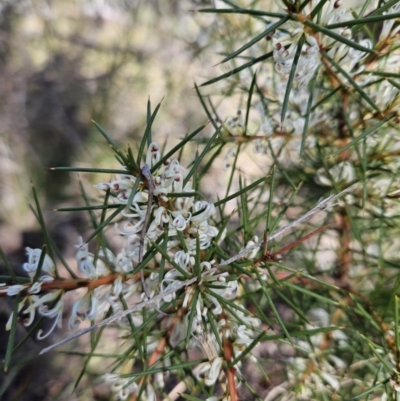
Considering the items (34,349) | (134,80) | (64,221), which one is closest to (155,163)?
(34,349)

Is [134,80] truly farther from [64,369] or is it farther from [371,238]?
[371,238]

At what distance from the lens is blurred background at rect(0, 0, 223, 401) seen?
1.64 m

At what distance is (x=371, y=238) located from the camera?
2.28ft

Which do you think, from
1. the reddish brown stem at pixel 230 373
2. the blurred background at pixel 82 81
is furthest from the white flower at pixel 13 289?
the blurred background at pixel 82 81

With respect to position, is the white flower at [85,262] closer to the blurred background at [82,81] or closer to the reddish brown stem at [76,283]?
the reddish brown stem at [76,283]

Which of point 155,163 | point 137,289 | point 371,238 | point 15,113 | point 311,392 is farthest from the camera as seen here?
point 15,113

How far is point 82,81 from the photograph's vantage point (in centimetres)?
183

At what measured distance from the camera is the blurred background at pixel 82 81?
1.64 m

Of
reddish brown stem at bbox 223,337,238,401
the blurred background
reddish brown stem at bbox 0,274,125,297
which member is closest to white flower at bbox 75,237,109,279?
reddish brown stem at bbox 0,274,125,297

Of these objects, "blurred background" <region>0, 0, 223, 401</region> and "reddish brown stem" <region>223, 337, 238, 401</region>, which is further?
"blurred background" <region>0, 0, 223, 401</region>

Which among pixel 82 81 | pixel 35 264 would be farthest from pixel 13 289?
pixel 82 81

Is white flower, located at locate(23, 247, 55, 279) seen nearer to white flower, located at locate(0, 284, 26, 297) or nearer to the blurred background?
white flower, located at locate(0, 284, 26, 297)

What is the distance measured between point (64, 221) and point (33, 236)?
12 centimetres

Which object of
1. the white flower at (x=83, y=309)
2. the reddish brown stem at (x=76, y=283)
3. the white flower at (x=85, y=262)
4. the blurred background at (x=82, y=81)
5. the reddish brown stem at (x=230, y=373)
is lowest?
the reddish brown stem at (x=230, y=373)
